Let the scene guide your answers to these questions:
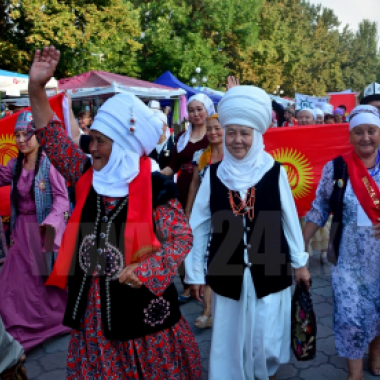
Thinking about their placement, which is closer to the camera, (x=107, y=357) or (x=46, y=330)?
(x=107, y=357)

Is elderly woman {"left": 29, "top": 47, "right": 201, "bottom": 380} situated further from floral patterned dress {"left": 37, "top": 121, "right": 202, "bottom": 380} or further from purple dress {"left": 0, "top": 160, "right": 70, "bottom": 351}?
purple dress {"left": 0, "top": 160, "right": 70, "bottom": 351}

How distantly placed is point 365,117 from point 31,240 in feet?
9.69

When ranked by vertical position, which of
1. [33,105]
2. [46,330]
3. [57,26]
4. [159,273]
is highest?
[57,26]

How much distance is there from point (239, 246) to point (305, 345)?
28.8 inches

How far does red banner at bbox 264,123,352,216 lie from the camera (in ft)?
18.0

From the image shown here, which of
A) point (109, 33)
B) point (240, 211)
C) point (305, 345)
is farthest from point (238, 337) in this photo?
point (109, 33)

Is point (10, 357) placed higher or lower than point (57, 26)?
lower

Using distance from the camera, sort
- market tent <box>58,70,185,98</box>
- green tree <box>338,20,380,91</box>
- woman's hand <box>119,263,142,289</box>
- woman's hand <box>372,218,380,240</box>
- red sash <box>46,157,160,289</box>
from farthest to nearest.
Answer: green tree <box>338,20,380,91</box> < market tent <box>58,70,185,98</box> < woman's hand <box>372,218,380,240</box> < red sash <box>46,157,160,289</box> < woman's hand <box>119,263,142,289</box>

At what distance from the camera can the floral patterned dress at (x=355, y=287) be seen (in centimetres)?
319

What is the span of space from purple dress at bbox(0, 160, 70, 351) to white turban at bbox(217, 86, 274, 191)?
182cm

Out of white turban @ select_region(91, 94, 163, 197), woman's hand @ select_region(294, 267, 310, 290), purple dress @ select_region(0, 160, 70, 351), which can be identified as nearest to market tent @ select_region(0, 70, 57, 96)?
purple dress @ select_region(0, 160, 70, 351)

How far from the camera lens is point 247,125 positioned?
2875mm

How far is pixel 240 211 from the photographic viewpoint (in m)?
2.91

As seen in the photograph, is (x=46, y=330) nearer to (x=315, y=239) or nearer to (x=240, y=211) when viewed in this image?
(x=240, y=211)
